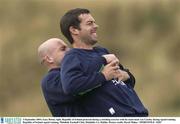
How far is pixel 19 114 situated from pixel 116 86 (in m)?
1.30

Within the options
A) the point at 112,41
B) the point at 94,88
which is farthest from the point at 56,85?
the point at 112,41

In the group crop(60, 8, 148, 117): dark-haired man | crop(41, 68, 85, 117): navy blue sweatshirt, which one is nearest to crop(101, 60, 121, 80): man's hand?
crop(60, 8, 148, 117): dark-haired man

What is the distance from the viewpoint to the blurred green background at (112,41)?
295 cm

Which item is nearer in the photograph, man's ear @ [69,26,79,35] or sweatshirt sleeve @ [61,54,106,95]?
sweatshirt sleeve @ [61,54,106,95]

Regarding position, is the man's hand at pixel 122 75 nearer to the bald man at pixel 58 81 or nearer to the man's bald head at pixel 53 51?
the bald man at pixel 58 81

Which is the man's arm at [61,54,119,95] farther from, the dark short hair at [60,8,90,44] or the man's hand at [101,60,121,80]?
the dark short hair at [60,8,90,44]

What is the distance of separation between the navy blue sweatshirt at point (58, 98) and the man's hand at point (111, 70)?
10cm

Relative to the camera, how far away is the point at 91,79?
1569 mm

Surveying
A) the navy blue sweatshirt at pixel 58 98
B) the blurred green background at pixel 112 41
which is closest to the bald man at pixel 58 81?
the navy blue sweatshirt at pixel 58 98

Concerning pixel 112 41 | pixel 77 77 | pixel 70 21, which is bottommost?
pixel 112 41

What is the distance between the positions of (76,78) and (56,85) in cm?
10

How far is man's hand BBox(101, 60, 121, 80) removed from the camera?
5.24 feet

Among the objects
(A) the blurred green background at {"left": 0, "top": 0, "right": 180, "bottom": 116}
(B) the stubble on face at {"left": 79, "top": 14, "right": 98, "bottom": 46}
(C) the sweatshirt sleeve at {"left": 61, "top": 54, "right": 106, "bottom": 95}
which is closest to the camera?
(C) the sweatshirt sleeve at {"left": 61, "top": 54, "right": 106, "bottom": 95}

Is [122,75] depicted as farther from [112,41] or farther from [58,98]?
[112,41]
